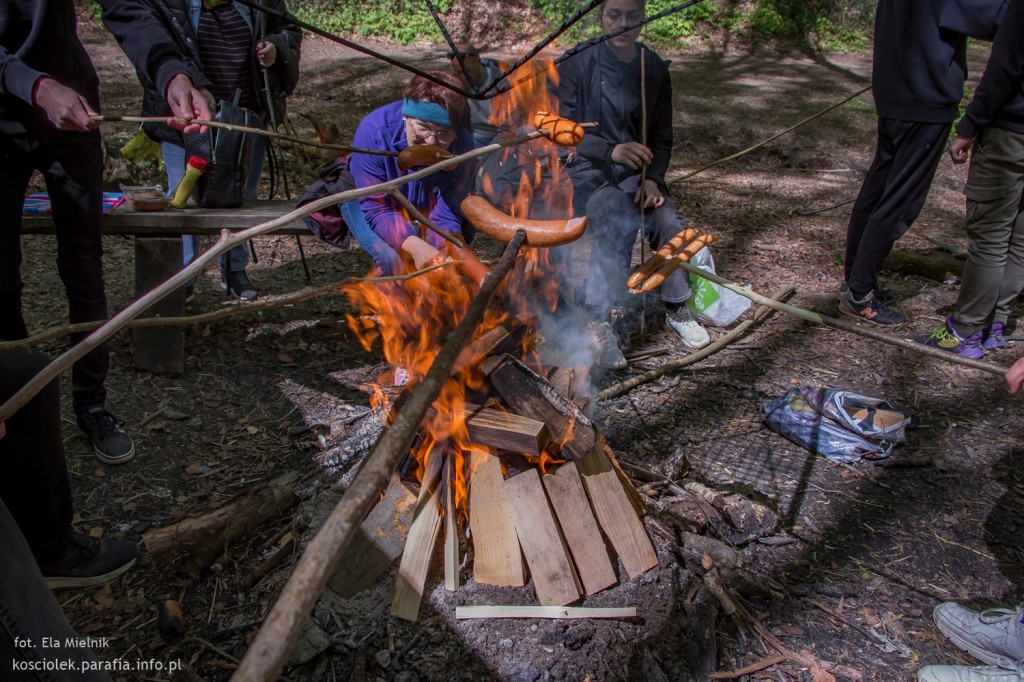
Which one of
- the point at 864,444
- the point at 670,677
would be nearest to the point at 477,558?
the point at 670,677

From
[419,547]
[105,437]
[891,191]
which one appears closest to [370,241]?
[105,437]

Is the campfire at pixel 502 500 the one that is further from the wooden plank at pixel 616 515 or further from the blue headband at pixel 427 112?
the blue headband at pixel 427 112

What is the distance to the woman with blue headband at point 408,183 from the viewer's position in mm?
3133

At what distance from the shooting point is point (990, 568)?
8.22ft

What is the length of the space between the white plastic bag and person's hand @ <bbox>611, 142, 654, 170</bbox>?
2.36ft

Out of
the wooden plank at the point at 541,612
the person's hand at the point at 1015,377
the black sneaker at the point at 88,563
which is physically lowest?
the wooden plank at the point at 541,612

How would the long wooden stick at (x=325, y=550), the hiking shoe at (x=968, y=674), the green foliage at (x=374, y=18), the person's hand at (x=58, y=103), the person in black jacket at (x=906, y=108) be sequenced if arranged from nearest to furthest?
the long wooden stick at (x=325, y=550), the hiking shoe at (x=968, y=674), the person's hand at (x=58, y=103), the person in black jacket at (x=906, y=108), the green foliage at (x=374, y=18)

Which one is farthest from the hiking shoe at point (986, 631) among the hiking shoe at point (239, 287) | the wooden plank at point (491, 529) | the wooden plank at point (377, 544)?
the hiking shoe at point (239, 287)

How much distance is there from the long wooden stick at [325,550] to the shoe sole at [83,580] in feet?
5.48

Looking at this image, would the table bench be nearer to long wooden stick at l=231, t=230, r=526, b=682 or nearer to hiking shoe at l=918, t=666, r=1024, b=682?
long wooden stick at l=231, t=230, r=526, b=682

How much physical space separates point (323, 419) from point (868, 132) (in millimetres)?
8924

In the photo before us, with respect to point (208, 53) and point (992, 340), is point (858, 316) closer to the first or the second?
point (992, 340)

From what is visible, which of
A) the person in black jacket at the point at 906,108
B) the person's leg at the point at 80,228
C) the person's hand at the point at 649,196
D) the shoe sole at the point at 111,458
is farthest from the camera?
the person's hand at the point at 649,196

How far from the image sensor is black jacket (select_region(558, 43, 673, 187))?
13.4ft
